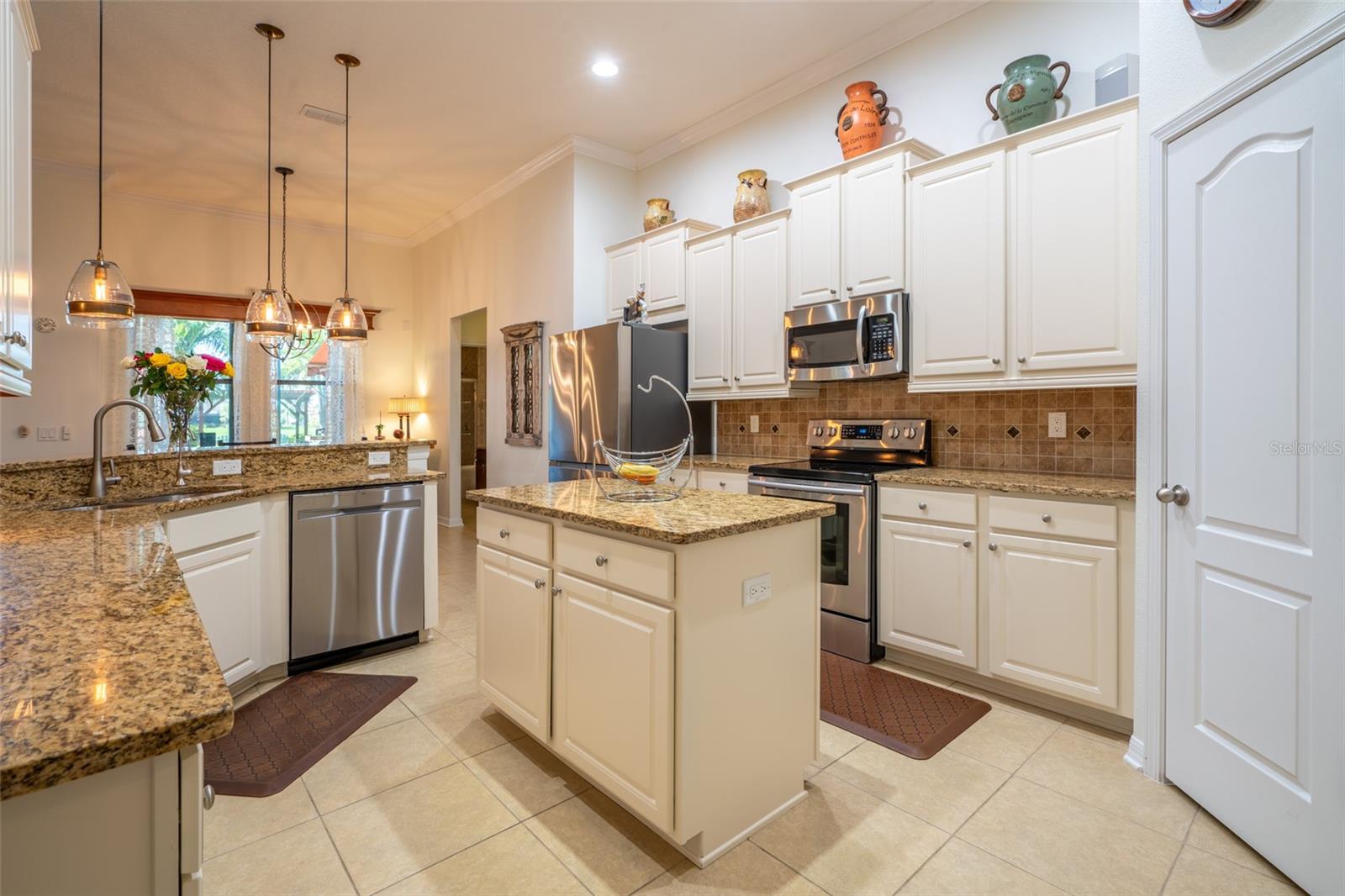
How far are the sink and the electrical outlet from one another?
6.95 feet

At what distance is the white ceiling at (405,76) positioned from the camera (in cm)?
337

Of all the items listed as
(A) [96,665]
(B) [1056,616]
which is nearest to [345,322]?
(A) [96,665]

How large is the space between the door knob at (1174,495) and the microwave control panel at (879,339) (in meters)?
1.35

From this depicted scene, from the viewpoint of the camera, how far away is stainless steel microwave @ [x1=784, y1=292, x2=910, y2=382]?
3.17 metres

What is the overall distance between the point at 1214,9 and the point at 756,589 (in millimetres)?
2061

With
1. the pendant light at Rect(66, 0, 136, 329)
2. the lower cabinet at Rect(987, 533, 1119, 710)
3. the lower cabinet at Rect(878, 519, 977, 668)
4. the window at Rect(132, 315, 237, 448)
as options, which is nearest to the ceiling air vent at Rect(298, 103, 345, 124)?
the pendant light at Rect(66, 0, 136, 329)

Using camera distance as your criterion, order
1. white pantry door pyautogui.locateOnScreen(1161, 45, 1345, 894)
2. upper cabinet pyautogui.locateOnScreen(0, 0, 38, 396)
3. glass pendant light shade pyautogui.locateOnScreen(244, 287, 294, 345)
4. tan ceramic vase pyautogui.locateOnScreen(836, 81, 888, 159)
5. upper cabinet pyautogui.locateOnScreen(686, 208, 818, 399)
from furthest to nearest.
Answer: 1. upper cabinet pyautogui.locateOnScreen(686, 208, 818, 399)
2. glass pendant light shade pyautogui.locateOnScreen(244, 287, 294, 345)
3. tan ceramic vase pyautogui.locateOnScreen(836, 81, 888, 159)
4. white pantry door pyautogui.locateOnScreen(1161, 45, 1345, 894)
5. upper cabinet pyautogui.locateOnScreen(0, 0, 38, 396)

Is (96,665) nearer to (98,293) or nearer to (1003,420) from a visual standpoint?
(98,293)

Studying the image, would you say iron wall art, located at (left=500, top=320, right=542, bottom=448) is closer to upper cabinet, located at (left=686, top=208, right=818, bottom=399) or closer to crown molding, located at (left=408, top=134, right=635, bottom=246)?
crown molding, located at (left=408, top=134, right=635, bottom=246)

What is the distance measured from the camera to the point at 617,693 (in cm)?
182

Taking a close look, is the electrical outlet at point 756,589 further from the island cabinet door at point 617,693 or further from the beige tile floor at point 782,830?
the beige tile floor at point 782,830

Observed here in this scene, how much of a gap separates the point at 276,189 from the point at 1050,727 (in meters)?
6.77

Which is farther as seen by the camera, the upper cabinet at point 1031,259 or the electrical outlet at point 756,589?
→ the upper cabinet at point 1031,259

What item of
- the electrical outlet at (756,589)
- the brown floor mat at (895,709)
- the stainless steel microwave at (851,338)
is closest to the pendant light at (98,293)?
the electrical outlet at (756,589)
